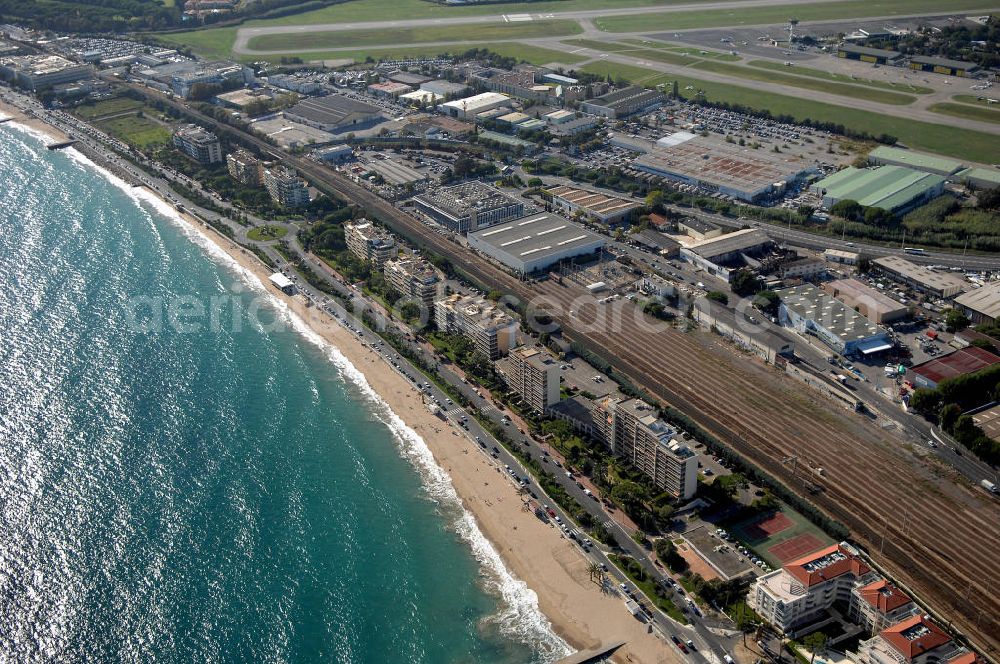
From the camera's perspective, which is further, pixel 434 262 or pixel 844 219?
pixel 844 219

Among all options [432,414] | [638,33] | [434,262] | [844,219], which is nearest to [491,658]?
[432,414]

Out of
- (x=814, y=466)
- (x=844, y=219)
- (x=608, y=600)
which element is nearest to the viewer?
(x=608, y=600)

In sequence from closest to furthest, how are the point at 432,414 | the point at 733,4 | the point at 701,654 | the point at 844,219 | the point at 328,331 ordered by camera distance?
the point at 701,654 → the point at 432,414 → the point at 328,331 → the point at 844,219 → the point at 733,4

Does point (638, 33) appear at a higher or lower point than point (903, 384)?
higher

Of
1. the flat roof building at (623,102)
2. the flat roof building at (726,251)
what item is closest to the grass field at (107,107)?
the flat roof building at (623,102)

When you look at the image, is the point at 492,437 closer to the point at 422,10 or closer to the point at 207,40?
the point at 207,40

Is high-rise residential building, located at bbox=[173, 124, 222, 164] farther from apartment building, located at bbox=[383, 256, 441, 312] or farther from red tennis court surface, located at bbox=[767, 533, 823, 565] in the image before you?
red tennis court surface, located at bbox=[767, 533, 823, 565]

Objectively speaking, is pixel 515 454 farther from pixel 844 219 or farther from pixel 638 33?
pixel 638 33
